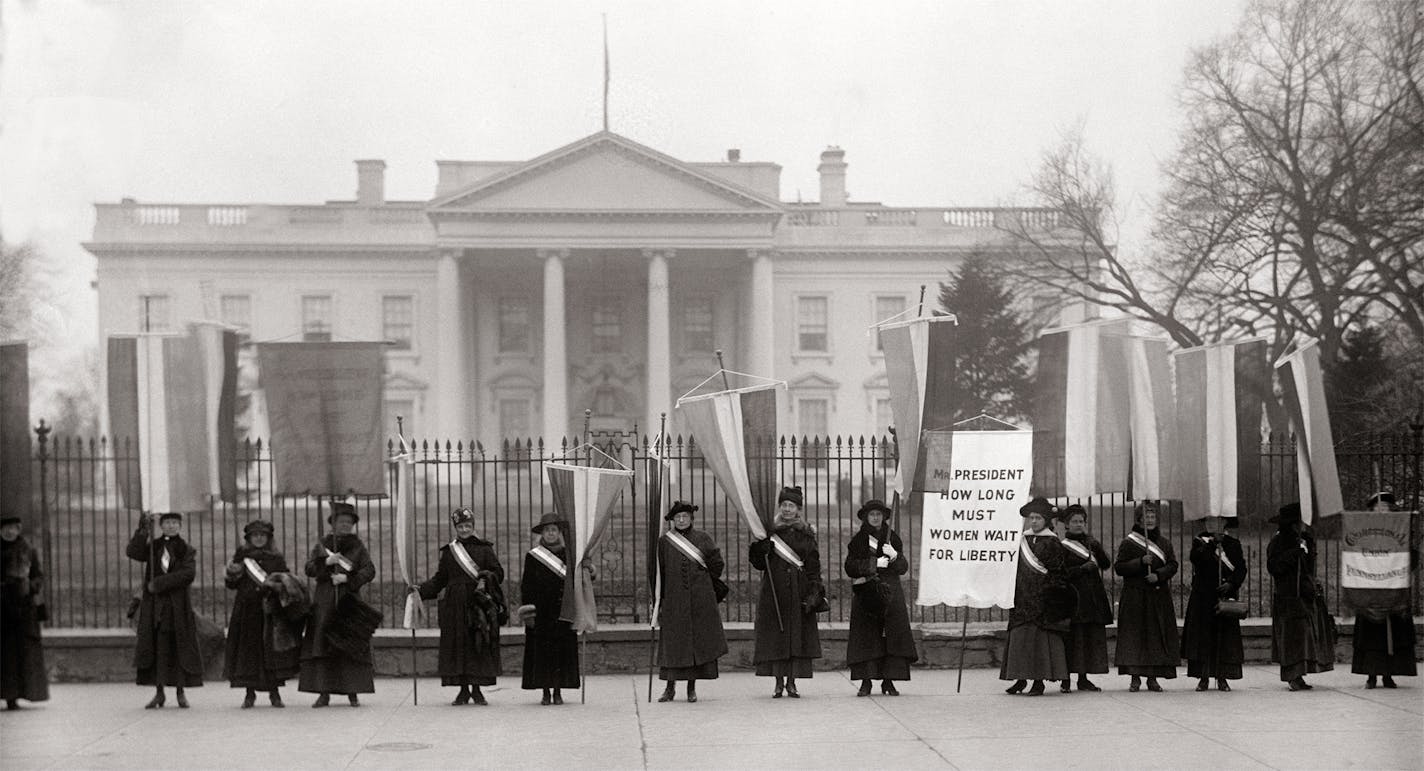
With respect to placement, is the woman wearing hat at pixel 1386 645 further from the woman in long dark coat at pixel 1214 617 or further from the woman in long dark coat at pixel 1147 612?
the woman in long dark coat at pixel 1147 612

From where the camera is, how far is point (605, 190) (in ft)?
163

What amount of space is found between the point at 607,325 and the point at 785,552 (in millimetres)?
41155

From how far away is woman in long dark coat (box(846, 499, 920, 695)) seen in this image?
40.4 ft

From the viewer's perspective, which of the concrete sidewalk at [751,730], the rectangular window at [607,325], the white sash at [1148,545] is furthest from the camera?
the rectangular window at [607,325]

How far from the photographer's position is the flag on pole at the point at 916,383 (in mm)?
Answer: 12750

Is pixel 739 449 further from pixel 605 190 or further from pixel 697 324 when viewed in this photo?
pixel 697 324

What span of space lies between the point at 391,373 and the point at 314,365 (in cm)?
4113

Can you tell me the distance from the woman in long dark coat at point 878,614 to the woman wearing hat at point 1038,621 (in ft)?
2.80

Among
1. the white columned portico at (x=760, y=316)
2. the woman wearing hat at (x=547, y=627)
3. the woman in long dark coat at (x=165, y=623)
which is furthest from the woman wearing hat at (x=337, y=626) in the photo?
the white columned portico at (x=760, y=316)

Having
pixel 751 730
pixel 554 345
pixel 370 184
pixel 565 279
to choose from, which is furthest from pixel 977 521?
pixel 370 184

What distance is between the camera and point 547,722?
1103 centimetres

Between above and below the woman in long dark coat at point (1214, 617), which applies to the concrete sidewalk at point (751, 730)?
Result: below

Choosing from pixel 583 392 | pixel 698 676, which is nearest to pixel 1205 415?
pixel 698 676

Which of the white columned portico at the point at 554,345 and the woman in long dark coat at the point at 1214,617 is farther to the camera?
the white columned portico at the point at 554,345
